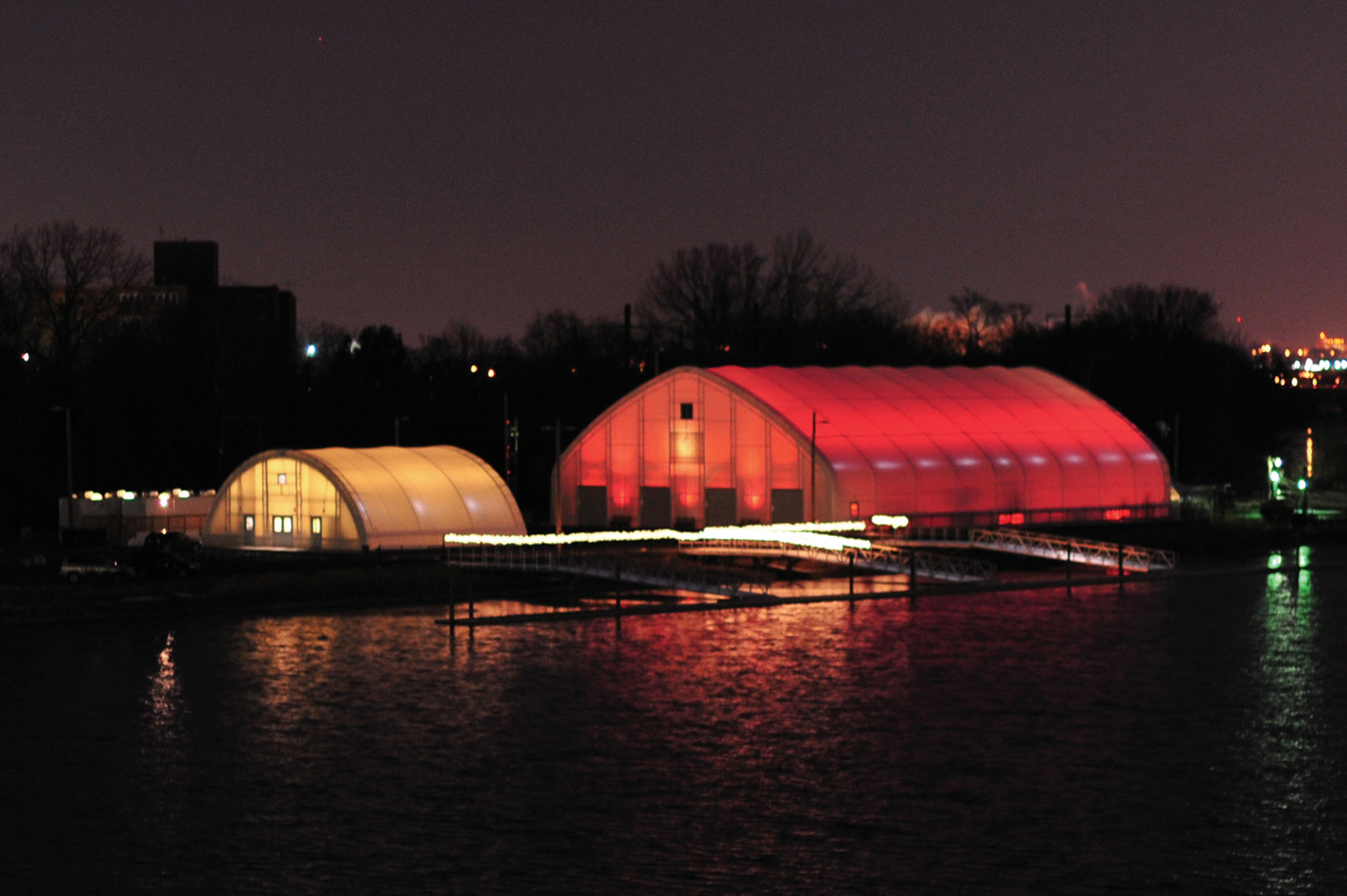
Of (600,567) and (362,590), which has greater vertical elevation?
(600,567)

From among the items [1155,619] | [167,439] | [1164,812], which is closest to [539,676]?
[1164,812]

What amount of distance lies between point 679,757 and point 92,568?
32341 millimetres

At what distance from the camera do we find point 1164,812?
2403 cm

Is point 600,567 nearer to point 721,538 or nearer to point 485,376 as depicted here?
point 721,538

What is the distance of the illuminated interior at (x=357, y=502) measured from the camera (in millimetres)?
65688

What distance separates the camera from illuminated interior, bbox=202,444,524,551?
65688 millimetres

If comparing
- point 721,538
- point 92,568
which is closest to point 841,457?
point 721,538

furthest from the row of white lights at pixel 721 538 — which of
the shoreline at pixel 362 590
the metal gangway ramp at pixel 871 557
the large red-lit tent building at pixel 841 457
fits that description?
the large red-lit tent building at pixel 841 457

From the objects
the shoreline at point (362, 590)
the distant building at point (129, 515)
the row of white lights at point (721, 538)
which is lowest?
the shoreline at point (362, 590)

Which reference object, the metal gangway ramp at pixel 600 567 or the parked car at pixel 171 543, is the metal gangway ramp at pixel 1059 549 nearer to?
the metal gangway ramp at pixel 600 567

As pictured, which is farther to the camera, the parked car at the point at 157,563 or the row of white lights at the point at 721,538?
the row of white lights at the point at 721,538

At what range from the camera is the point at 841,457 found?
70875mm

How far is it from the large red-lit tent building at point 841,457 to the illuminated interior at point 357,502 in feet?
27.5

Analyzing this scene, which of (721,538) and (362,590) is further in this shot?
(721,538)
